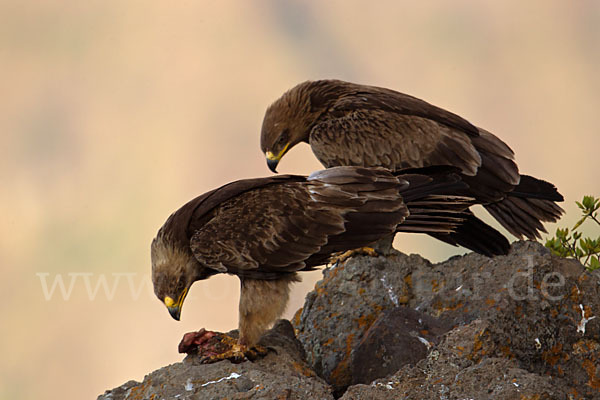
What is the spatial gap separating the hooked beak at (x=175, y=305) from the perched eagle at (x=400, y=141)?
2.03 m

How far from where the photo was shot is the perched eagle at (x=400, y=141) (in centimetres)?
695

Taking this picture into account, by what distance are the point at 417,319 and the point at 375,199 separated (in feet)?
3.07

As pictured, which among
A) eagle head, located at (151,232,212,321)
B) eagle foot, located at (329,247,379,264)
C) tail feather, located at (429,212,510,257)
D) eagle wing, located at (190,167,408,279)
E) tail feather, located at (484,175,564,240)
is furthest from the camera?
tail feather, located at (484,175,564,240)

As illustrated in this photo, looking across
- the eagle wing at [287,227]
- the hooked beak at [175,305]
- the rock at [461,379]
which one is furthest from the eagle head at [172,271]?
the rock at [461,379]

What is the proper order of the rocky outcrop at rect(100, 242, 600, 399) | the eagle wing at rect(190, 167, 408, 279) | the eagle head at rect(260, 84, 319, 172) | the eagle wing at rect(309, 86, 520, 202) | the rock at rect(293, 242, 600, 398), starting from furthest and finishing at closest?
the eagle head at rect(260, 84, 319, 172)
the eagle wing at rect(309, 86, 520, 202)
the eagle wing at rect(190, 167, 408, 279)
the rock at rect(293, 242, 600, 398)
the rocky outcrop at rect(100, 242, 600, 399)

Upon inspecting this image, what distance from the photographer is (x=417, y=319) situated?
5477mm

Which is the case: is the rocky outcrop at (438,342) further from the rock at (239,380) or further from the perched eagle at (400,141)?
the perched eagle at (400,141)

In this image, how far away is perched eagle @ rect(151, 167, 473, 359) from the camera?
5473 mm

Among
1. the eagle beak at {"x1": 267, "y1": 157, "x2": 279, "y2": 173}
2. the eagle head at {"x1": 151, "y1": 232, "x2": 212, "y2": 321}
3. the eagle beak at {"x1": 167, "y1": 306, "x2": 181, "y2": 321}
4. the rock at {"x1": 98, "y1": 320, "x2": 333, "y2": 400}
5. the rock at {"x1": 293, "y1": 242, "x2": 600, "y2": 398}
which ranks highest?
the eagle beak at {"x1": 267, "y1": 157, "x2": 279, "y2": 173}

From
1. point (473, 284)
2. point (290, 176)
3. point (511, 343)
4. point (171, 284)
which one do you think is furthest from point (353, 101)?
point (511, 343)

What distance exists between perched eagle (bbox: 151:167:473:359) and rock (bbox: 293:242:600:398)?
65 centimetres

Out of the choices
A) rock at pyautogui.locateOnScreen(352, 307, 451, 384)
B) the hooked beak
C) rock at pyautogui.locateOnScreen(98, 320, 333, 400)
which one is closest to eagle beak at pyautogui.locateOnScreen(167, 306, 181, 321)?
the hooked beak

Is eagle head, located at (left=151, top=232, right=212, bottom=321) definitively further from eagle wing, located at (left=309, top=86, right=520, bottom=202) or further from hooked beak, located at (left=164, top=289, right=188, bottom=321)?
eagle wing, located at (left=309, top=86, right=520, bottom=202)

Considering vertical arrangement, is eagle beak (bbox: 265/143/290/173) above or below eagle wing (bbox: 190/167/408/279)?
above
